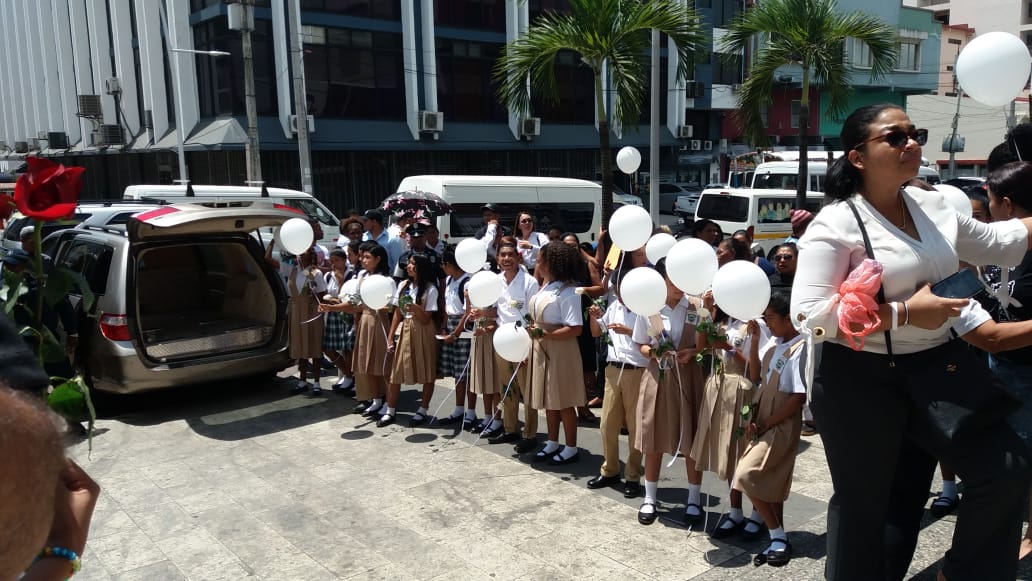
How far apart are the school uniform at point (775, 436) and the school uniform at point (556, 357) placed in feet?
5.21

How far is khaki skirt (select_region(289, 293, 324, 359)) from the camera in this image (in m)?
7.34

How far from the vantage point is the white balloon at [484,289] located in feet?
18.0

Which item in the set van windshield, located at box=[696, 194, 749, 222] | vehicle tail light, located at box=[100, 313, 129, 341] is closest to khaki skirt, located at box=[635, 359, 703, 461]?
vehicle tail light, located at box=[100, 313, 129, 341]

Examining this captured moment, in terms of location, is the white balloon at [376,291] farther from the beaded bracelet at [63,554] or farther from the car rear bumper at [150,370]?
the beaded bracelet at [63,554]

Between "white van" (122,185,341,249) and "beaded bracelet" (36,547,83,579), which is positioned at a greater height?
"white van" (122,185,341,249)

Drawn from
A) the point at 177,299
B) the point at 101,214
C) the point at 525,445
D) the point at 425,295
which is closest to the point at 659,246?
the point at 525,445

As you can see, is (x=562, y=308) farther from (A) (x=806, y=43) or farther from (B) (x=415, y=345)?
(A) (x=806, y=43)

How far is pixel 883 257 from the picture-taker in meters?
2.36

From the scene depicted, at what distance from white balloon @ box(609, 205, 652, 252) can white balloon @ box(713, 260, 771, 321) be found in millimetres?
1694

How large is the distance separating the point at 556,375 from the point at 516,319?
59 cm

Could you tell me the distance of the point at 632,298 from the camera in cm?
427

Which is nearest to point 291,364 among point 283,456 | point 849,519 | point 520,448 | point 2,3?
point 283,456

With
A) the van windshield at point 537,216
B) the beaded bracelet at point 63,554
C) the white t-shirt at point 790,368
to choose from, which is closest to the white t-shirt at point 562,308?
the white t-shirt at point 790,368

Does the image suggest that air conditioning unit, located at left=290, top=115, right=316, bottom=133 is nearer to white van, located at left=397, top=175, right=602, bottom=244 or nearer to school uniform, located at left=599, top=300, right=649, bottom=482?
white van, located at left=397, top=175, right=602, bottom=244
